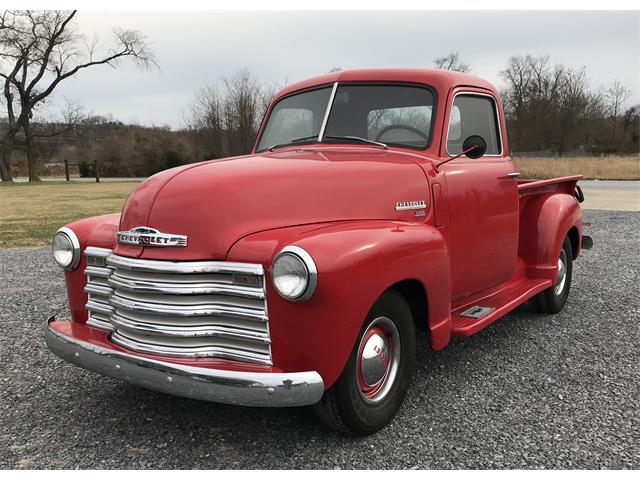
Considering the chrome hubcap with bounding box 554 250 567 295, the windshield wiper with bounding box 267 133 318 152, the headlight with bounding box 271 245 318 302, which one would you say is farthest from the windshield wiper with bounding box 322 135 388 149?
the chrome hubcap with bounding box 554 250 567 295

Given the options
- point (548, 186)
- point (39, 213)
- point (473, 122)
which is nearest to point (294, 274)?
point (473, 122)

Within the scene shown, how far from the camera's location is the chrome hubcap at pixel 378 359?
2.60 metres

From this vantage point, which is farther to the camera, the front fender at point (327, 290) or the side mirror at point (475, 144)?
the side mirror at point (475, 144)

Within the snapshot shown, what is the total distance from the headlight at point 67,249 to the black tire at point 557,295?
3.72 meters

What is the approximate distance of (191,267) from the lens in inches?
93.6

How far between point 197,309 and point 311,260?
572mm

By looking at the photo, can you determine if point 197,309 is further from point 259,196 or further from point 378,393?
point 378,393

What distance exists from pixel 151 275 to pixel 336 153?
4.52ft

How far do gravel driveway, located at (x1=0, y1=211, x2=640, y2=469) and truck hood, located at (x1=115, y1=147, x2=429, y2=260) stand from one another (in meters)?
0.96

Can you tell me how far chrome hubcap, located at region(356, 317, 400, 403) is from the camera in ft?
8.53

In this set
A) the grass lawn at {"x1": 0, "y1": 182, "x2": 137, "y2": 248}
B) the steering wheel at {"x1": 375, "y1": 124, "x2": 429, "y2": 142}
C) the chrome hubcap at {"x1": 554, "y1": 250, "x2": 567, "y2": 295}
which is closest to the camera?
the steering wheel at {"x1": 375, "y1": 124, "x2": 429, "y2": 142}

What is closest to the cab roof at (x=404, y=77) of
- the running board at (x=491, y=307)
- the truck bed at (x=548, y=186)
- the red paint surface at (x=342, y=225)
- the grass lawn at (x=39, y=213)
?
the red paint surface at (x=342, y=225)

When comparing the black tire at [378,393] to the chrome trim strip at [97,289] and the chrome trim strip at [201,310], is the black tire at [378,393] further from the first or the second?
the chrome trim strip at [97,289]

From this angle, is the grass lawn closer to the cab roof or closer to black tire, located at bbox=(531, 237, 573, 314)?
the cab roof
